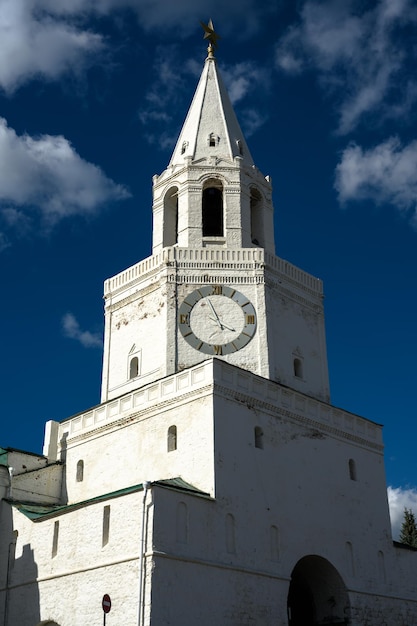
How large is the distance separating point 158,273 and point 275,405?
289 inches

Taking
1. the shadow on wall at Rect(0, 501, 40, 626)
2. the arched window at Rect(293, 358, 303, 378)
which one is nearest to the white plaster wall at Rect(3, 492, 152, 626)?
the shadow on wall at Rect(0, 501, 40, 626)

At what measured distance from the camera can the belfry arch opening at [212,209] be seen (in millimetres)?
33438

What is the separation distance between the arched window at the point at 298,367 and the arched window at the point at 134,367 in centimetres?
616

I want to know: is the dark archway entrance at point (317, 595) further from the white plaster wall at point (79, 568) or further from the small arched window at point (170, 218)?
the small arched window at point (170, 218)

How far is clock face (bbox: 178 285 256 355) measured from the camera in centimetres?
2966

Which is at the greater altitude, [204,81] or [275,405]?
[204,81]

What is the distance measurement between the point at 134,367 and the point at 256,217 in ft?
28.6

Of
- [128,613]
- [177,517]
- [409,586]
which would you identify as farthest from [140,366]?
[409,586]

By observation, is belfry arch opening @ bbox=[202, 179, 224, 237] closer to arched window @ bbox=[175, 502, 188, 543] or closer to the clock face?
the clock face

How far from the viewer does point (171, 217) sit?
34.3 m

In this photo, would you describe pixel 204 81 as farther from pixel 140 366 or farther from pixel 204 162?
pixel 140 366

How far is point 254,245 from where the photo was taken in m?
33.2

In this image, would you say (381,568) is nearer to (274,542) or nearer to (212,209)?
(274,542)

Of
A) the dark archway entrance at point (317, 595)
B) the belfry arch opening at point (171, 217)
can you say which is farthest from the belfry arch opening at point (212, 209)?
the dark archway entrance at point (317, 595)
